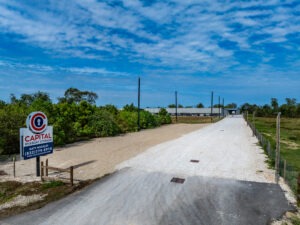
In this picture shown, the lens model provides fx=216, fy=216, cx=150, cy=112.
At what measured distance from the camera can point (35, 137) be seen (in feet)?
25.1

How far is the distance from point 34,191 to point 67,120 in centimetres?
1012

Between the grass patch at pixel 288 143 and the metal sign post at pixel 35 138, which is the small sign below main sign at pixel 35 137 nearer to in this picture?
the metal sign post at pixel 35 138

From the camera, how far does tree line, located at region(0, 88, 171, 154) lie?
11742 millimetres

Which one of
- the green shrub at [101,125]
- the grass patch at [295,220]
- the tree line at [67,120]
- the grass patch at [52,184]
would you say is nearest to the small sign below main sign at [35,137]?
the grass patch at [52,184]

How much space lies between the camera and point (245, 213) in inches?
195

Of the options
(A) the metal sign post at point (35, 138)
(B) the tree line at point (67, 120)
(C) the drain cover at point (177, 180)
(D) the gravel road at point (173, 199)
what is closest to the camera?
(D) the gravel road at point (173, 199)

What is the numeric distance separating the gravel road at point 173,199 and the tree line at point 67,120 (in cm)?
706

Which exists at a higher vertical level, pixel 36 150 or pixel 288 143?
pixel 36 150

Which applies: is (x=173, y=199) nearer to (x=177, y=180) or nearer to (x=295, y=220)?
(x=177, y=180)

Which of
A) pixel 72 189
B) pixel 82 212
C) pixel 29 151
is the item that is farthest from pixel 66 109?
pixel 82 212

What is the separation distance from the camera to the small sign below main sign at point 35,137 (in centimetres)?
720

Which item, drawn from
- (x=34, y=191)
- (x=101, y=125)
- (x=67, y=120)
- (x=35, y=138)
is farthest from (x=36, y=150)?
(x=101, y=125)

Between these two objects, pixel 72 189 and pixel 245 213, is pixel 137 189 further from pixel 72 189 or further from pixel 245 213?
pixel 245 213

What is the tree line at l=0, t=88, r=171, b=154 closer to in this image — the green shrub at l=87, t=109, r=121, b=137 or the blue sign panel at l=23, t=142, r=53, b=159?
the green shrub at l=87, t=109, r=121, b=137
